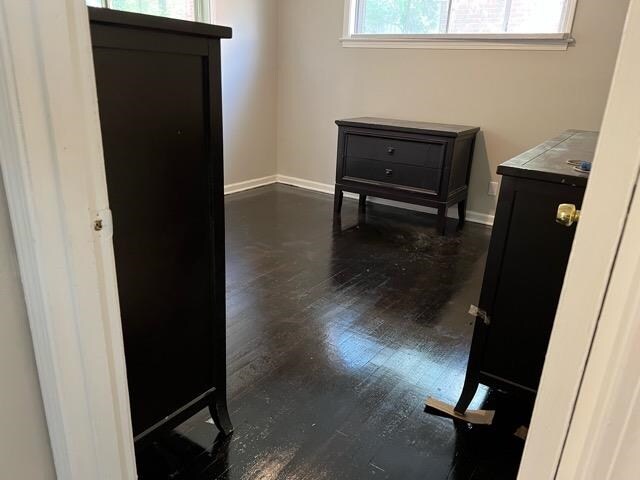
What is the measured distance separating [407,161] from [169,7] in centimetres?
217

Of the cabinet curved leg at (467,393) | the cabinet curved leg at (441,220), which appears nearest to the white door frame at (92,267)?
the cabinet curved leg at (467,393)

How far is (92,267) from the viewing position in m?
0.83

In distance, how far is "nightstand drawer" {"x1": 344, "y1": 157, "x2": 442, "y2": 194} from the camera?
3.64 meters

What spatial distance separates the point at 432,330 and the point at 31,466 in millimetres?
1744

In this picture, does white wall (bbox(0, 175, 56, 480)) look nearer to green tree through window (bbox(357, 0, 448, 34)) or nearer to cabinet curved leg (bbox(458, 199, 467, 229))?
cabinet curved leg (bbox(458, 199, 467, 229))

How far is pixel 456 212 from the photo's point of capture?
13.6 ft

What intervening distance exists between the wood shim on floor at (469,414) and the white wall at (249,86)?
3220 millimetres

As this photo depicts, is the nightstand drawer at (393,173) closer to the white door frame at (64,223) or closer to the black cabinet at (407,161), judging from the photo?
the black cabinet at (407,161)

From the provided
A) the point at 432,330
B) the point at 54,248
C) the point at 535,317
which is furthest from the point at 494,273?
the point at 54,248

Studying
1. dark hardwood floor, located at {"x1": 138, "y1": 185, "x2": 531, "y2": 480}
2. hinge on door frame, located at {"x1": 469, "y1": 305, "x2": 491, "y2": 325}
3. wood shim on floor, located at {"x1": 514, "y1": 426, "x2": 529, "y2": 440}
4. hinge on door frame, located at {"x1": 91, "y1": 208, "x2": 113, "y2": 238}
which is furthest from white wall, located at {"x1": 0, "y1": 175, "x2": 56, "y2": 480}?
wood shim on floor, located at {"x1": 514, "y1": 426, "x2": 529, "y2": 440}

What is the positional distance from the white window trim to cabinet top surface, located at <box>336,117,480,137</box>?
0.60 metres

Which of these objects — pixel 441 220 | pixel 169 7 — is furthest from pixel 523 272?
pixel 169 7

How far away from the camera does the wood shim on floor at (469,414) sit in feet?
5.57

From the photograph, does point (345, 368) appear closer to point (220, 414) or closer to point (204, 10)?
point (220, 414)
